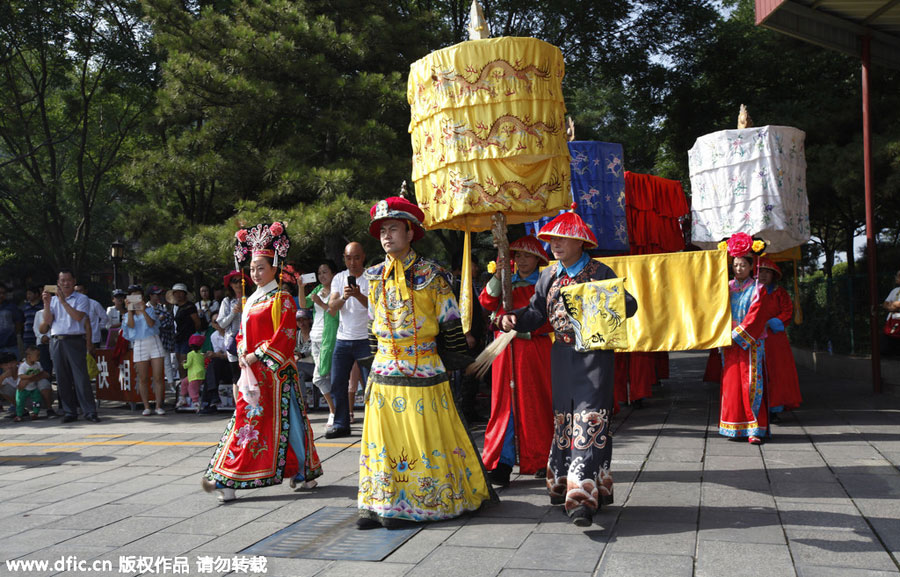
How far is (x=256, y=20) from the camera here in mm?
11586

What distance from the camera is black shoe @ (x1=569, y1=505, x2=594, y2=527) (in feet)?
14.4

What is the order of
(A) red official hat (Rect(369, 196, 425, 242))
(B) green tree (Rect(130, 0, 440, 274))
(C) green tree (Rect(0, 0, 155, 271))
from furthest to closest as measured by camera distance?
1. (C) green tree (Rect(0, 0, 155, 271))
2. (B) green tree (Rect(130, 0, 440, 274))
3. (A) red official hat (Rect(369, 196, 425, 242))

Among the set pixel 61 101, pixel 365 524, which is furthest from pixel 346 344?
pixel 61 101

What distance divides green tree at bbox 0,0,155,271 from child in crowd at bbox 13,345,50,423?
665 cm

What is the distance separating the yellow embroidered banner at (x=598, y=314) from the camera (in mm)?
4703

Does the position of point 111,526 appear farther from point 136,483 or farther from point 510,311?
point 510,311

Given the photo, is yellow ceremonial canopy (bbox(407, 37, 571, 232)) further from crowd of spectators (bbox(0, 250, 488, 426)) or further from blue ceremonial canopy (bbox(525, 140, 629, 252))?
crowd of spectators (bbox(0, 250, 488, 426))

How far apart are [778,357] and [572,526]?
459 cm

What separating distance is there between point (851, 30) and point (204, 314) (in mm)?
9913

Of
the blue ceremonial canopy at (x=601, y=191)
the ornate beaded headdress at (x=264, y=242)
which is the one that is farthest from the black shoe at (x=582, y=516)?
the blue ceremonial canopy at (x=601, y=191)

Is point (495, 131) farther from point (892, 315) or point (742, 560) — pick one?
point (892, 315)

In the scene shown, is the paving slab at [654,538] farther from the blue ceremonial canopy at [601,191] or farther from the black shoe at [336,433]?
the blue ceremonial canopy at [601,191]

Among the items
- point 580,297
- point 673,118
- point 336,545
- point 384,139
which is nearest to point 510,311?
point 580,297

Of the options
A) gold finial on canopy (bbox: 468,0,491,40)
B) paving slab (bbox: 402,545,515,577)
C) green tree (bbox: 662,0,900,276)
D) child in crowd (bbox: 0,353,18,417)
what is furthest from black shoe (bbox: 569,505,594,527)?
green tree (bbox: 662,0,900,276)
